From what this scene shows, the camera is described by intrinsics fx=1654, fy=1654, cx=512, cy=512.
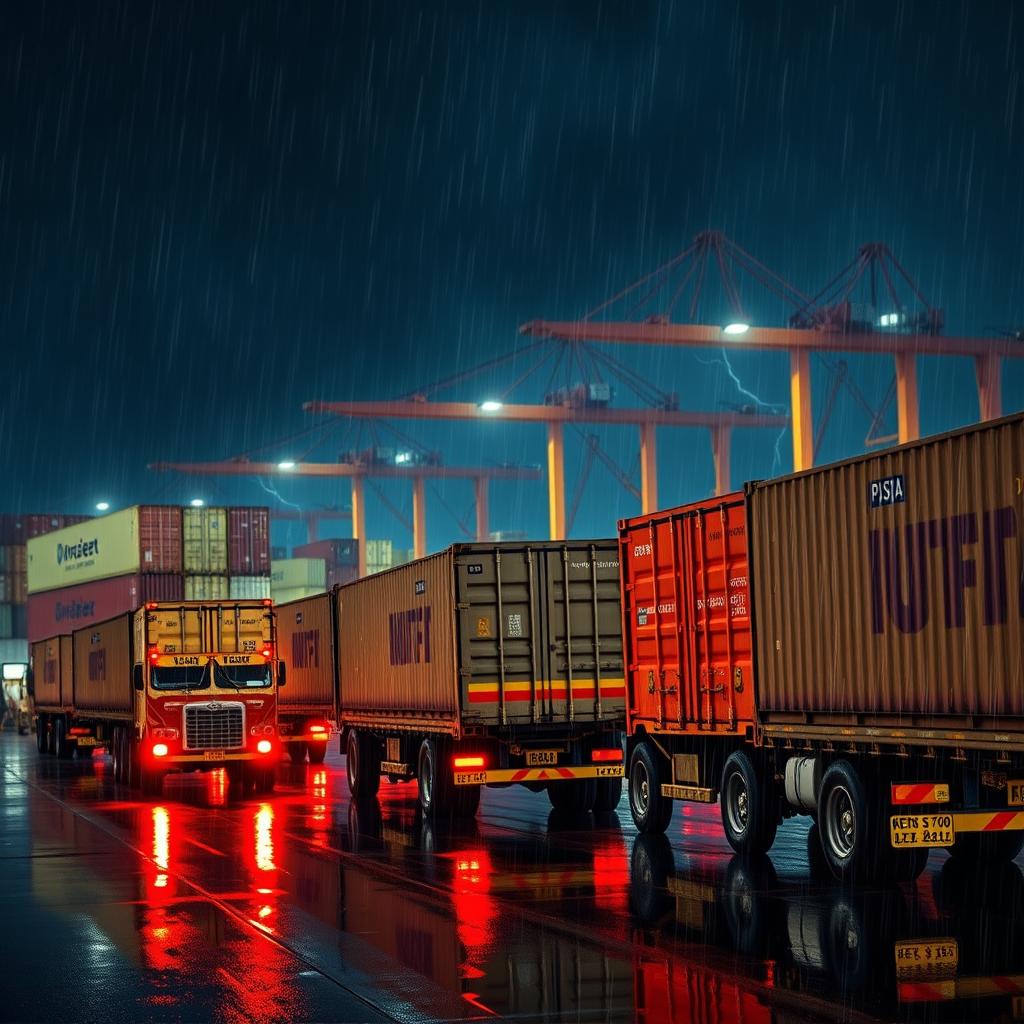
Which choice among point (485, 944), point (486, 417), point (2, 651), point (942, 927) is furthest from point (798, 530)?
point (2, 651)

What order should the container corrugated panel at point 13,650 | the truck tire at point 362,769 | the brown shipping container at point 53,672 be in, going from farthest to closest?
the container corrugated panel at point 13,650 < the brown shipping container at point 53,672 < the truck tire at point 362,769

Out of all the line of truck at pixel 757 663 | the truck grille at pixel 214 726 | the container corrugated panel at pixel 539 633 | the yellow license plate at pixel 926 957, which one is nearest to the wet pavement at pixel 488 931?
the yellow license plate at pixel 926 957

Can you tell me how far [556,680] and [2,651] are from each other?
6858cm

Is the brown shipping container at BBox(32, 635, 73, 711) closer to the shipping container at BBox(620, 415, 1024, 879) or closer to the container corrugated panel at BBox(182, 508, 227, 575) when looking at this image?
the container corrugated panel at BBox(182, 508, 227, 575)

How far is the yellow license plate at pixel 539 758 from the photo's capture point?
19.5 meters

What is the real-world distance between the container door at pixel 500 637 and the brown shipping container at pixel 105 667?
1130 centimetres

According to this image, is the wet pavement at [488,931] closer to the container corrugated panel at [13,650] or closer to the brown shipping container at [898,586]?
the brown shipping container at [898,586]

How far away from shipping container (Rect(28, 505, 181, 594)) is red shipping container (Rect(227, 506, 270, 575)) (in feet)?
5.59

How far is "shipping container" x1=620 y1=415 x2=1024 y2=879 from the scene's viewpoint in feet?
37.1

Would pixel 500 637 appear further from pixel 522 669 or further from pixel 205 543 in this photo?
pixel 205 543

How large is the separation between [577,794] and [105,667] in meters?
15.7

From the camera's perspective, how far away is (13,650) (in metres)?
Result: 83.4

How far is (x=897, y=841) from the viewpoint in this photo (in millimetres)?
11805

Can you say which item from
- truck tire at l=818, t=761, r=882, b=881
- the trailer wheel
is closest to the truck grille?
truck tire at l=818, t=761, r=882, b=881
